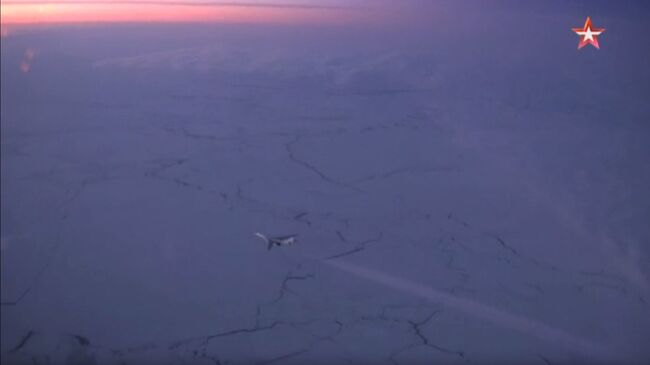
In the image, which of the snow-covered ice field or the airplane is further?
the airplane

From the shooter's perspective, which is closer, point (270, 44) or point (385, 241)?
point (385, 241)

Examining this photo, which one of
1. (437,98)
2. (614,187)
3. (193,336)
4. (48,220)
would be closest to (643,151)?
(614,187)

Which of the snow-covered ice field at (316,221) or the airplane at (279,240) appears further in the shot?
the airplane at (279,240)

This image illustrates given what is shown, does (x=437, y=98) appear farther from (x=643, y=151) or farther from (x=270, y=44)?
(x=270, y=44)

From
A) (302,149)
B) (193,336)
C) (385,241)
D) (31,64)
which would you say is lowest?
(193,336)

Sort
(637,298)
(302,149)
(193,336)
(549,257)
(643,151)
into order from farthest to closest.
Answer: (643,151) → (302,149) → (549,257) → (637,298) → (193,336)

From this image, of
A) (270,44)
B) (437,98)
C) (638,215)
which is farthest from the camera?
(270,44)

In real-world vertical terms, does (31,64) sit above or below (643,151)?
above
